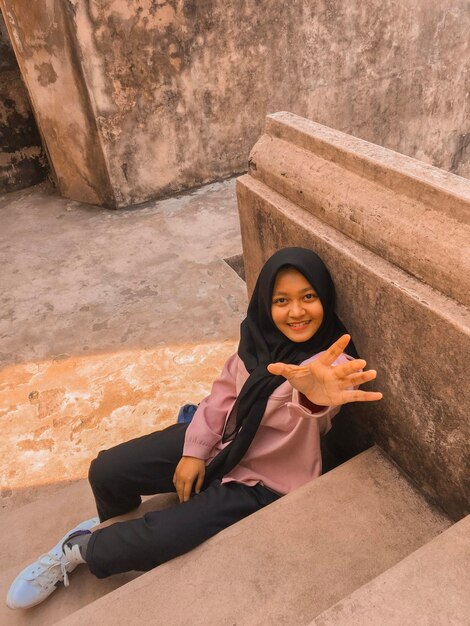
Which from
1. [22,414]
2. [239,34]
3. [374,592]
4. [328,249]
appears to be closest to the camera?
[374,592]

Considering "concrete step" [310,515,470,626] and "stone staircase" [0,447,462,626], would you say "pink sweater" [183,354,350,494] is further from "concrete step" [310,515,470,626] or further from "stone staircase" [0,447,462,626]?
"concrete step" [310,515,470,626]

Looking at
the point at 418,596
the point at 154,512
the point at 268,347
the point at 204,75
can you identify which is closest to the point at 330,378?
the point at 268,347

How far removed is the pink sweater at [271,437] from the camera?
170 cm

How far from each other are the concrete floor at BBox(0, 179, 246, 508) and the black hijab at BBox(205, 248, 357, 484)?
3.70 ft

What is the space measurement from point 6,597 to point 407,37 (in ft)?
20.5

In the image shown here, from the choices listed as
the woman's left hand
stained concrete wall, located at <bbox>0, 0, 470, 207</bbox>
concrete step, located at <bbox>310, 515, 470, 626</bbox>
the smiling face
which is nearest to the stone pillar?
stained concrete wall, located at <bbox>0, 0, 470, 207</bbox>

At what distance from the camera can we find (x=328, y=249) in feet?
5.66

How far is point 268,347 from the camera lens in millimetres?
1818

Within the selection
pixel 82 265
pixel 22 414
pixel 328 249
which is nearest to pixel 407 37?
pixel 82 265

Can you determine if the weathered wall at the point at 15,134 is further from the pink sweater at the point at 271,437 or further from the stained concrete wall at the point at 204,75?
the pink sweater at the point at 271,437

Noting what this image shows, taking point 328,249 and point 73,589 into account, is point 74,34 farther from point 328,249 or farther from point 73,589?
point 73,589

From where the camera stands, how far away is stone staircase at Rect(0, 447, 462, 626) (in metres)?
1.34

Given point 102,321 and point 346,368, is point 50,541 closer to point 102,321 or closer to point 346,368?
point 346,368

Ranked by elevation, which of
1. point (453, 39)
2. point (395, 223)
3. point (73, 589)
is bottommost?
point (73, 589)
